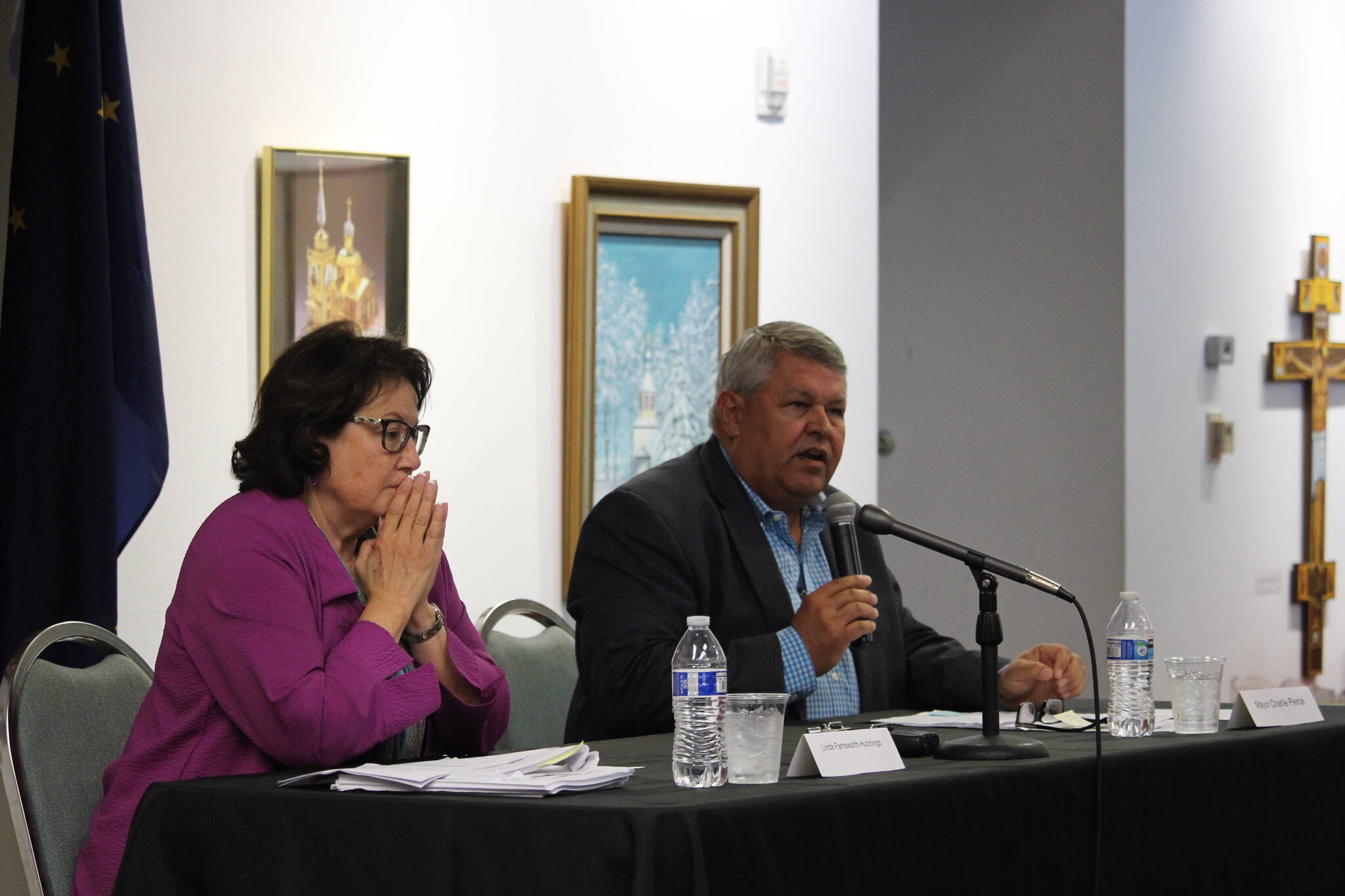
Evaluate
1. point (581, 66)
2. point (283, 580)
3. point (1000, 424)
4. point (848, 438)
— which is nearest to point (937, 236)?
point (1000, 424)

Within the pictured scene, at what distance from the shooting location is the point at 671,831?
1.54 meters

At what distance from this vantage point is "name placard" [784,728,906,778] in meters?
1.85

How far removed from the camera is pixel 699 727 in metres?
1.79

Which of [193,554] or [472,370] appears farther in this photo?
[472,370]

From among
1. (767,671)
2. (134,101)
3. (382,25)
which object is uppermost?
(382,25)

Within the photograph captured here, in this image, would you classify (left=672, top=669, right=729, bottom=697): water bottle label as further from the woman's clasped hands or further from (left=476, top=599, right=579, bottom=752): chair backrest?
(left=476, top=599, right=579, bottom=752): chair backrest

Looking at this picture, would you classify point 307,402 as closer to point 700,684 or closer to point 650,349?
point 700,684

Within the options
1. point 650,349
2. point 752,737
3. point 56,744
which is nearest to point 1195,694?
point 752,737

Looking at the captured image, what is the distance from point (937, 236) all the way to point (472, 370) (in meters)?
2.83

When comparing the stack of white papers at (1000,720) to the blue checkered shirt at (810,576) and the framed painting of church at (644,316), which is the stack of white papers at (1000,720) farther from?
the framed painting of church at (644,316)

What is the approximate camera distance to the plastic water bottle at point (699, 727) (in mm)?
1771

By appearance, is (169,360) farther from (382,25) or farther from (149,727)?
(149,727)

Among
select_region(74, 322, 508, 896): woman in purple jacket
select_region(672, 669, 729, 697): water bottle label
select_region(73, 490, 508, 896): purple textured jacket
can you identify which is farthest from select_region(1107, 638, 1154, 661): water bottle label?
select_region(73, 490, 508, 896): purple textured jacket

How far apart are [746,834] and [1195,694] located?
3.64ft
